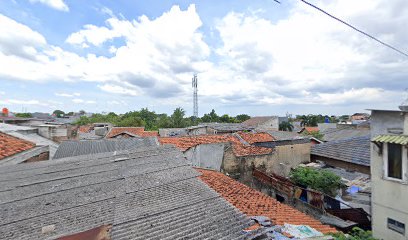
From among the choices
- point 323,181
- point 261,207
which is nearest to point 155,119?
point 323,181

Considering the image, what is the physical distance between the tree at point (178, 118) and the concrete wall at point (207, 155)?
33.5 m

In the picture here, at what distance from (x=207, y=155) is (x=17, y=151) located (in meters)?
7.69

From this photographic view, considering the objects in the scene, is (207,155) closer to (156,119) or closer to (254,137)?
(254,137)

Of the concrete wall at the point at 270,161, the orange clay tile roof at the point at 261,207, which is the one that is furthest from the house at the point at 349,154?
the orange clay tile roof at the point at 261,207

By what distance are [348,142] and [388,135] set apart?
5153 millimetres

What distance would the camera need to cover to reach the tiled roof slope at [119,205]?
9.68 ft

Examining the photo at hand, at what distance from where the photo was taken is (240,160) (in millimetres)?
12422

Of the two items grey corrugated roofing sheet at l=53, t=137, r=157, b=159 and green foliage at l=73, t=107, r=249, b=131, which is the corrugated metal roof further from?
green foliage at l=73, t=107, r=249, b=131

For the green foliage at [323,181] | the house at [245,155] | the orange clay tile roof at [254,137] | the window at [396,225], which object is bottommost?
the window at [396,225]

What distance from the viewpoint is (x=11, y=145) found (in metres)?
9.44

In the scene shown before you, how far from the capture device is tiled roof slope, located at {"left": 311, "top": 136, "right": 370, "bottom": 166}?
10.7 meters

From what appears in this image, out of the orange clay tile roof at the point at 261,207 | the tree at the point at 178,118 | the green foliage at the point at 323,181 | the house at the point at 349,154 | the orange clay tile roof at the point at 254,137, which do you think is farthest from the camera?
the tree at the point at 178,118

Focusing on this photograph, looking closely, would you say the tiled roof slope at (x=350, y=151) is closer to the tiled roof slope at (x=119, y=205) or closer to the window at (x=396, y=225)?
the window at (x=396, y=225)

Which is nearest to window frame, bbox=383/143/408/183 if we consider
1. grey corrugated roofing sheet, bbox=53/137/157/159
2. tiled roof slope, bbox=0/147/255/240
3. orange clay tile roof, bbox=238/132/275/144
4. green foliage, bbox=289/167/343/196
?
green foliage, bbox=289/167/343/196
